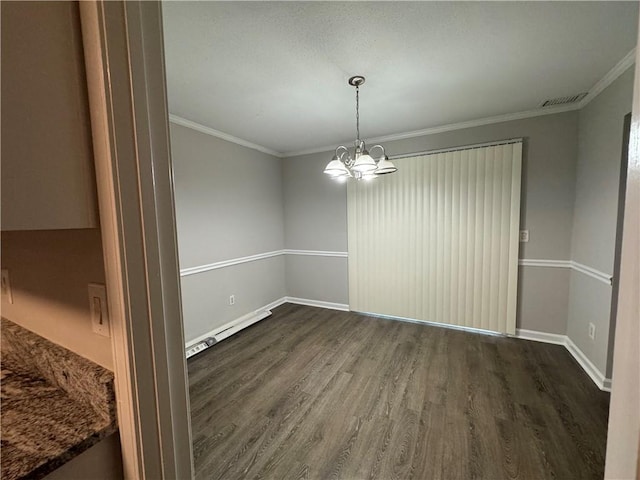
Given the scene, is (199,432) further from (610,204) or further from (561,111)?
(561,111)

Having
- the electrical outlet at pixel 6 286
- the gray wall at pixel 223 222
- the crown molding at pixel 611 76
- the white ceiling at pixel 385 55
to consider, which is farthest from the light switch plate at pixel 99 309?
the crown molding at pixel 611 76

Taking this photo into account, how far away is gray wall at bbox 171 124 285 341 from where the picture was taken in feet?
9.26

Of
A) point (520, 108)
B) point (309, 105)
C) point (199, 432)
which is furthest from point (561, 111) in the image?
point (199, 432)

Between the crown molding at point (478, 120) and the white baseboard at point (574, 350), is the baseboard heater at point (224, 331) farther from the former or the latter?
the white baseboard at point (574, 350)

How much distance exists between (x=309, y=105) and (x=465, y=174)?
1898 mm

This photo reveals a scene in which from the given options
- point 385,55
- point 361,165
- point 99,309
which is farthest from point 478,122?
point 99,309

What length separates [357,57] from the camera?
1.75m

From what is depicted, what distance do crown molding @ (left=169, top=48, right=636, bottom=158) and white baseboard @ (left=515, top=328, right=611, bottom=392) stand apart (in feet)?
7.49

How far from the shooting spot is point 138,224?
59 cm

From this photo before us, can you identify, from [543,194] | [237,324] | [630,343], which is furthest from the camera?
[237,324]

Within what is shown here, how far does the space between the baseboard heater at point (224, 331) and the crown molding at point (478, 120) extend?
7.53 feet

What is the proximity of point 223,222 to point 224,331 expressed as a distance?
1.31 meters

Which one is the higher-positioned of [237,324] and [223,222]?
[223,222]

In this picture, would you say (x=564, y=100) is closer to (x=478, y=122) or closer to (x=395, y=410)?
(x=478, y=122)
